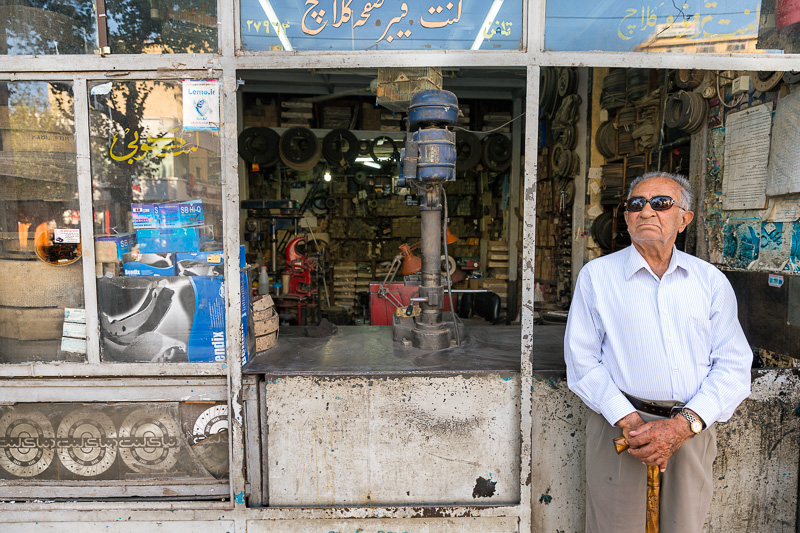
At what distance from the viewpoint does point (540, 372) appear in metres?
2.47

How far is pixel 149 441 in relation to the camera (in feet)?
8.21

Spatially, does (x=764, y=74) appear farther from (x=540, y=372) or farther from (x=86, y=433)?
(x=86, y=433)

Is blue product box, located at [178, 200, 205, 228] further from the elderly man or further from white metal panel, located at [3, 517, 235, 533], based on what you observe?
the elderly man

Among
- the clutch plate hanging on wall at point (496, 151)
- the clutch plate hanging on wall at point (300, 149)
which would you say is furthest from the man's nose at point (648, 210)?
the clutch plate hanging on wall at point (300, 149)

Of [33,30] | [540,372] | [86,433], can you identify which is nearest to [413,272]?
[540,372]

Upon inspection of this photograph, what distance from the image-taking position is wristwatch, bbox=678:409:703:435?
5.89 ft

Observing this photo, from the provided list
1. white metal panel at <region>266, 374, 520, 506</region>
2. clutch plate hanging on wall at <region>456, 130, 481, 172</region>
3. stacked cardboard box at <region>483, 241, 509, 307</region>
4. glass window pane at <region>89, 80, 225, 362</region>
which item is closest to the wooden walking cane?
white metal panel at <region>266, 374, 520, 506</region>

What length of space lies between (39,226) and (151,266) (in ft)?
2.09

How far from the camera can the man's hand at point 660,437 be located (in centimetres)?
181

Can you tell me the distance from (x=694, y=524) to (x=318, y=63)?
108 inches

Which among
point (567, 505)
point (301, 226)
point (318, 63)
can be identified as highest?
point (318, 63)

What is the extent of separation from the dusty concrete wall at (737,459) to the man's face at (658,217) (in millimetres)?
926

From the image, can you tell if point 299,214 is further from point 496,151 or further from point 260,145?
point 496,151

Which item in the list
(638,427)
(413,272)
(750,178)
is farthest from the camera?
(413,272)
